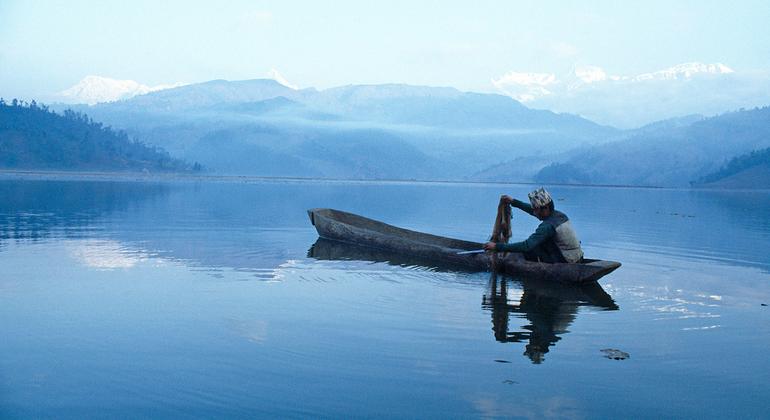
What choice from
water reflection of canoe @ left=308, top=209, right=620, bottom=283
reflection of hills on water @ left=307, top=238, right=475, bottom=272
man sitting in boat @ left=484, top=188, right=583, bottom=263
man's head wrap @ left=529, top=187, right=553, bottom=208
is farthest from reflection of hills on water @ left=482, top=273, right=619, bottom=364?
reflection of hills on water @ left=307, top=238, right=475, bottom=272

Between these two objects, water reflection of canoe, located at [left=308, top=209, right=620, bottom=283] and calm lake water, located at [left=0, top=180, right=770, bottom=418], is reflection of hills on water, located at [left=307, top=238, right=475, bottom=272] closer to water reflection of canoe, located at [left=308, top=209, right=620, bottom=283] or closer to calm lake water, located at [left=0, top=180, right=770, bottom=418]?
water reflection of canoe, located at [left=308, top=209, right=620, bottom=283]

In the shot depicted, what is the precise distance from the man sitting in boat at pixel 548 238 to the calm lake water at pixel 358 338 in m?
0.84

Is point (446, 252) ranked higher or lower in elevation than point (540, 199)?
lower

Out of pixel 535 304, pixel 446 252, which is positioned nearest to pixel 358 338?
pixel 535 304

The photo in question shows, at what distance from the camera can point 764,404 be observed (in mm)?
7973

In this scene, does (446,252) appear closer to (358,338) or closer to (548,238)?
(548,238)

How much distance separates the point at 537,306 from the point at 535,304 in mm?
211

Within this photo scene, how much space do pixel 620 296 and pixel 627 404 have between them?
7071 millimetres

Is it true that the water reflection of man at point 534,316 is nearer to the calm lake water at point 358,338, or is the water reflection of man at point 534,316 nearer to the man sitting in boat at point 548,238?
the calm lake water at point 358,338

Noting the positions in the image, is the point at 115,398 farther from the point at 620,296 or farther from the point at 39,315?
the point at 620,296

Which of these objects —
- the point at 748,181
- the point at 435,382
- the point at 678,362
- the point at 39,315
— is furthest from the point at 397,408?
the point at 748,181

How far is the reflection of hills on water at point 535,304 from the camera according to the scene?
10789 mm

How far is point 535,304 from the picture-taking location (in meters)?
13.6

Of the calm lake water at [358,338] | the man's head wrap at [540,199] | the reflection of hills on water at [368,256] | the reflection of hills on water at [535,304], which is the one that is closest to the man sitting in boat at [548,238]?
the man's head wrap at [540,199]
